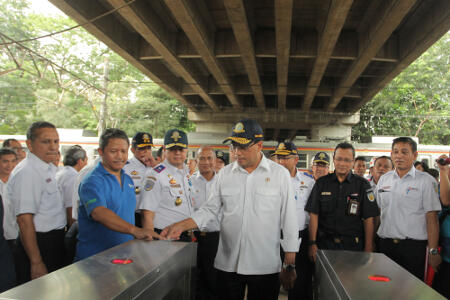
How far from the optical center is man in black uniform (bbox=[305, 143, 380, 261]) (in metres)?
3.49

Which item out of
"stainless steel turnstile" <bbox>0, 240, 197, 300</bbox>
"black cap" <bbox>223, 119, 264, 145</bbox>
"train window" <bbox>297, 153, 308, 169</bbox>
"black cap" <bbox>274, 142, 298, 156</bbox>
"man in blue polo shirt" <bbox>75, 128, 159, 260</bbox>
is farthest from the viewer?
"train window" <bbox>297, 153, 308, 169</bbox>

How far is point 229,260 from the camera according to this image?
2.70 m

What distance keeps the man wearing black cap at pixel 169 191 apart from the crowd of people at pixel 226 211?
0.04 ft

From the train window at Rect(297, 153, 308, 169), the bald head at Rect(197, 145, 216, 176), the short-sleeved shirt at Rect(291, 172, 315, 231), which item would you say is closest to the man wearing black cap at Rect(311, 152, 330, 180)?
the short-sleeved shirt at Rect(291, 172, 315, 231)

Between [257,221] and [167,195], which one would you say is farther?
[167,195]

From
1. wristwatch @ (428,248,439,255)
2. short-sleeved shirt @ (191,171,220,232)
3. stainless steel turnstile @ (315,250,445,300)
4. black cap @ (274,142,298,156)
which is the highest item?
black cap @ (274,142,298,156)

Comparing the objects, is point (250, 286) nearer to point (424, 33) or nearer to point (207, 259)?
point (207, 259)

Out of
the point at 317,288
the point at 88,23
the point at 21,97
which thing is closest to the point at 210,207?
the point at 317,288

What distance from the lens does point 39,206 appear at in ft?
10.2

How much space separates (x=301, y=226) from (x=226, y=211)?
78.6 inches

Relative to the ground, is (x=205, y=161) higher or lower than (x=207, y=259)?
higher

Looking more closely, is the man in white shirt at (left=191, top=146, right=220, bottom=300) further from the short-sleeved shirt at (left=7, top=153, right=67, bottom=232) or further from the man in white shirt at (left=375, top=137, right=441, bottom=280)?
the man in white shirt at (left=375, top=137, right=441, bottom=280)

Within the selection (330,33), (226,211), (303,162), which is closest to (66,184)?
(226,211)

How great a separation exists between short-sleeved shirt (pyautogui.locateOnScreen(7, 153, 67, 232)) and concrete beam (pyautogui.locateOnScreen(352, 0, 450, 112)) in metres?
6.48
